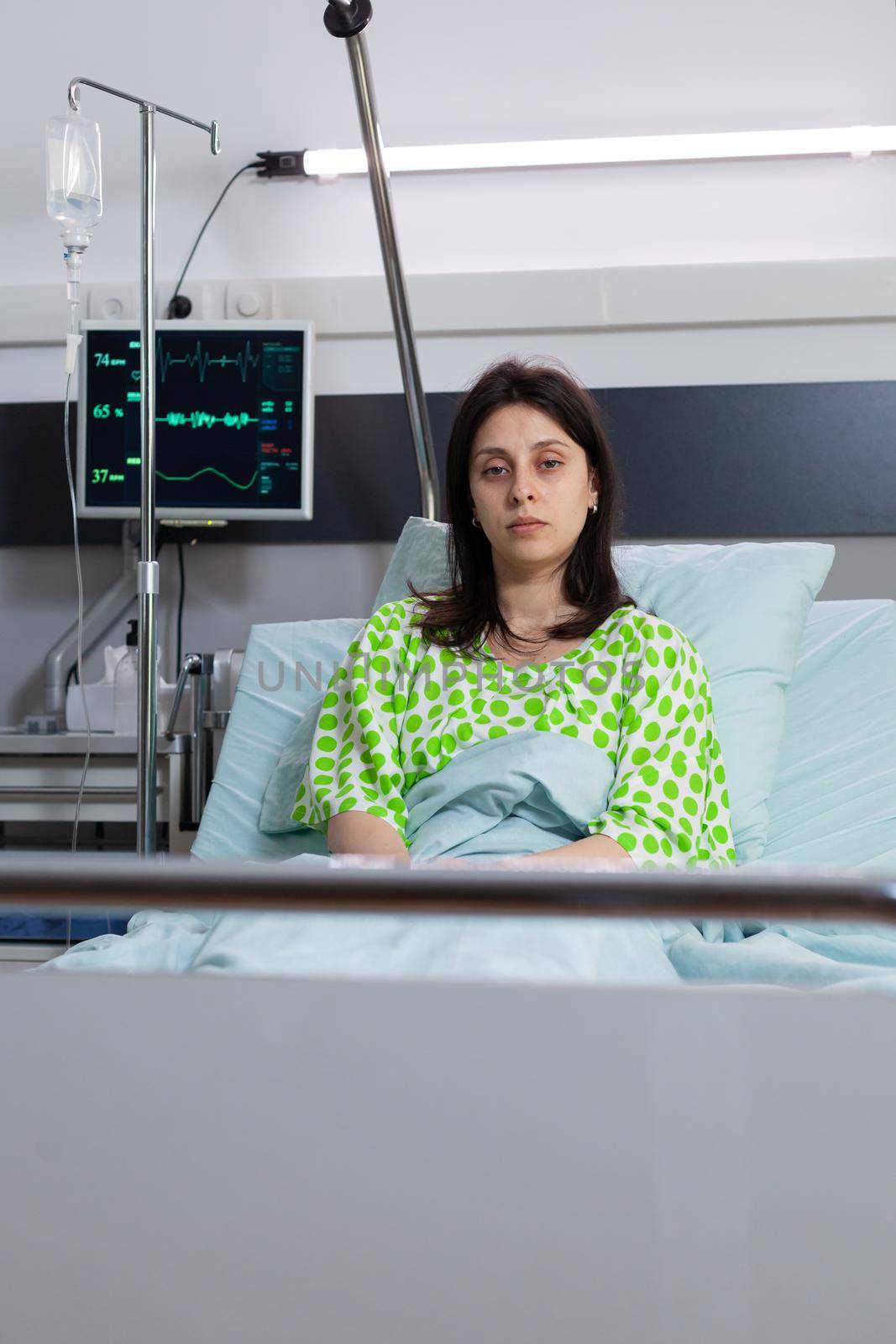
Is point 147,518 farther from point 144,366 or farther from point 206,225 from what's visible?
point 206,225

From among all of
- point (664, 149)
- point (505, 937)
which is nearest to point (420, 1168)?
point (505, 937)

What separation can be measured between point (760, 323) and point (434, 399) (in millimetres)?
703

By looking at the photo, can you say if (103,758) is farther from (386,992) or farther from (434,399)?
(386,992)

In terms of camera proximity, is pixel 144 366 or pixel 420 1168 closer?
pixel 420 1168

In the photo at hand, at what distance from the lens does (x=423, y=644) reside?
168 centimetres

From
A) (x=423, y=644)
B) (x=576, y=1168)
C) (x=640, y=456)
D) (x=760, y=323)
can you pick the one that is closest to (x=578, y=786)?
(x=423, y=644)

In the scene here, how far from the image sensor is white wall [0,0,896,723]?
8.24 ft

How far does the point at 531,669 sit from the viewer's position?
1.62m

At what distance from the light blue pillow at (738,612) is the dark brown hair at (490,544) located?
0.14 metres

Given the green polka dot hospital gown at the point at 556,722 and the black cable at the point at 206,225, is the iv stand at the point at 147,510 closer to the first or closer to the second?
the green polka dot hospital gown at the point at 556,722

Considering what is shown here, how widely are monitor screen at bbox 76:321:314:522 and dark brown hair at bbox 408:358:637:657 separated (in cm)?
65

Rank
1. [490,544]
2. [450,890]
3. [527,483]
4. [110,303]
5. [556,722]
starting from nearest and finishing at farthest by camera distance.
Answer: [450,890] → [556,722] → [527,483] → [490,544] → [110,303]

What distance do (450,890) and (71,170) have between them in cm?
179

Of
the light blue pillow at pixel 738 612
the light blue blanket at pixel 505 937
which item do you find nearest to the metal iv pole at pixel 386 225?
the light blue pillow at pixel 738 612
